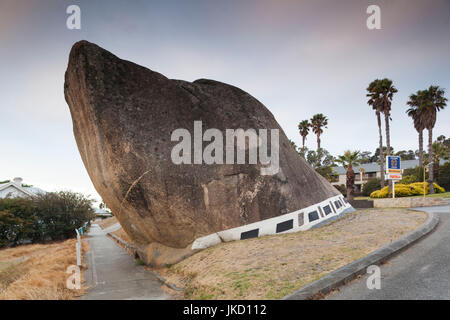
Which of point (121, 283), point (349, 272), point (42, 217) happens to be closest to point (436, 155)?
point (349, 272)

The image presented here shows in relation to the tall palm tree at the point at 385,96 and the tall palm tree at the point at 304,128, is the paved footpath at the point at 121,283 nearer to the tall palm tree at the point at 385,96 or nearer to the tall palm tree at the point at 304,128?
the tall palm tree at the point at 385,96

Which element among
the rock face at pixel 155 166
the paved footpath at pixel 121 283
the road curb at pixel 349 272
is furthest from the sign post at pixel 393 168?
the paved footpath at pixel 121 283

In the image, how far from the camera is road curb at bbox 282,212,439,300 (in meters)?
5.28

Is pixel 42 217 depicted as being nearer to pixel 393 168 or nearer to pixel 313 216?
pixel 313 216

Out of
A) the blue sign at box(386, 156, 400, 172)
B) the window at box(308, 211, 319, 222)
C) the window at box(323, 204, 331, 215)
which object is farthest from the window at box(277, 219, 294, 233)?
the blue sign at box(386, 156, 400, 172)

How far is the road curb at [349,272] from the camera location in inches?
208

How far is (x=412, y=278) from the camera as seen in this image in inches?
226

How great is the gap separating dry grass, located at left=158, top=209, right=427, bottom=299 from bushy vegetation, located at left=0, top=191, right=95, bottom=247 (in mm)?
19940

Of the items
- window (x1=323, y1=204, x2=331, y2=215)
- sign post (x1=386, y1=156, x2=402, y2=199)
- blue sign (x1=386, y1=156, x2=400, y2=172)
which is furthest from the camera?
blue sign (x1=386, y1=156, x2=400, y2=172)

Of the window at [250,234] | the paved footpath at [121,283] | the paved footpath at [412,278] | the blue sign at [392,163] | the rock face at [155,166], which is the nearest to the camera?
the paved footpath at [412,278]

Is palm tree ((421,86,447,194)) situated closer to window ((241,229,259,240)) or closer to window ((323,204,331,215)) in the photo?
window ((323,204,331,215))

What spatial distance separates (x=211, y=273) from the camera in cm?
756

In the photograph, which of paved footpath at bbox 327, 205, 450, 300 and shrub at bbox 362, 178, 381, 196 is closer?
paved footpath at bbox 327, 205, 450, 300

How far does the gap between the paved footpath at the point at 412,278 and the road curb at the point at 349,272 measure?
0.43 ft
